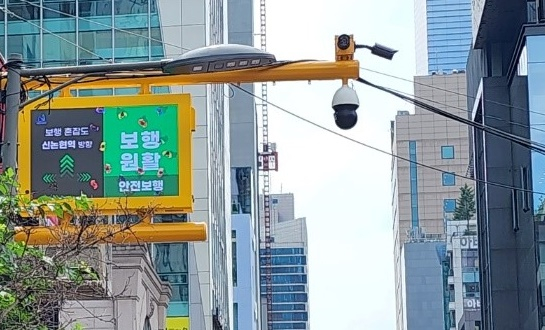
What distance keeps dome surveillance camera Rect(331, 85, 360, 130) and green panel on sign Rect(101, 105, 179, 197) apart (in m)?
2.75

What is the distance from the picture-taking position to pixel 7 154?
12.1m

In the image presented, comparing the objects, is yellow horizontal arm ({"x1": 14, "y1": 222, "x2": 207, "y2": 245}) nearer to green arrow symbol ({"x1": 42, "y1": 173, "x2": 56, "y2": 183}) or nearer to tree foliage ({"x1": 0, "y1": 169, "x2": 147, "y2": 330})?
green arrow symbol ({"x1": 42, "y1": 173, "x2": 56, "y2": 183})

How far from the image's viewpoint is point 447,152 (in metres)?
198

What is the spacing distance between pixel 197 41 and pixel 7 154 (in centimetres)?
4234

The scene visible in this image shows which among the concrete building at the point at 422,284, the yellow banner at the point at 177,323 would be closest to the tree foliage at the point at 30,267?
the yellow banner at the point at 177,323

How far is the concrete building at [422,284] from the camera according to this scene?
177m

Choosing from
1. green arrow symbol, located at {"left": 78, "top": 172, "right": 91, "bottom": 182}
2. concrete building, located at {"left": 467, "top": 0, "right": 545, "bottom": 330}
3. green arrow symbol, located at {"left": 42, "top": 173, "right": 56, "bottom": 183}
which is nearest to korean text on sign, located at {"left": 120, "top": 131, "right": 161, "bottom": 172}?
green arrow symbol, located at {"left": 78, "top": 172, "right": 91, "bottom": 182}

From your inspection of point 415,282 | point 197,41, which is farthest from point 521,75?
point 415,282

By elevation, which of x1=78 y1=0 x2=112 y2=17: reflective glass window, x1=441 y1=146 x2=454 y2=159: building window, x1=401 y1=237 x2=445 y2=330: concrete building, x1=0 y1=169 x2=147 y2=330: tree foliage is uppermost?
x1=441 y1=146 x2=454 y2=159: building window

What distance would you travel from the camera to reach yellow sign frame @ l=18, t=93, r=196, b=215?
1444 cm

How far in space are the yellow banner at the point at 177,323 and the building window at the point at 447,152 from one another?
147940 millimetres

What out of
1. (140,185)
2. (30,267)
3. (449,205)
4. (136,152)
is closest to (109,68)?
(30,267)

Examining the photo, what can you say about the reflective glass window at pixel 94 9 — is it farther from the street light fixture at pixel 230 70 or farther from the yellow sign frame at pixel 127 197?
the street light fixture at pixel 230 70

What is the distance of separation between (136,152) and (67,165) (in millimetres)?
750
